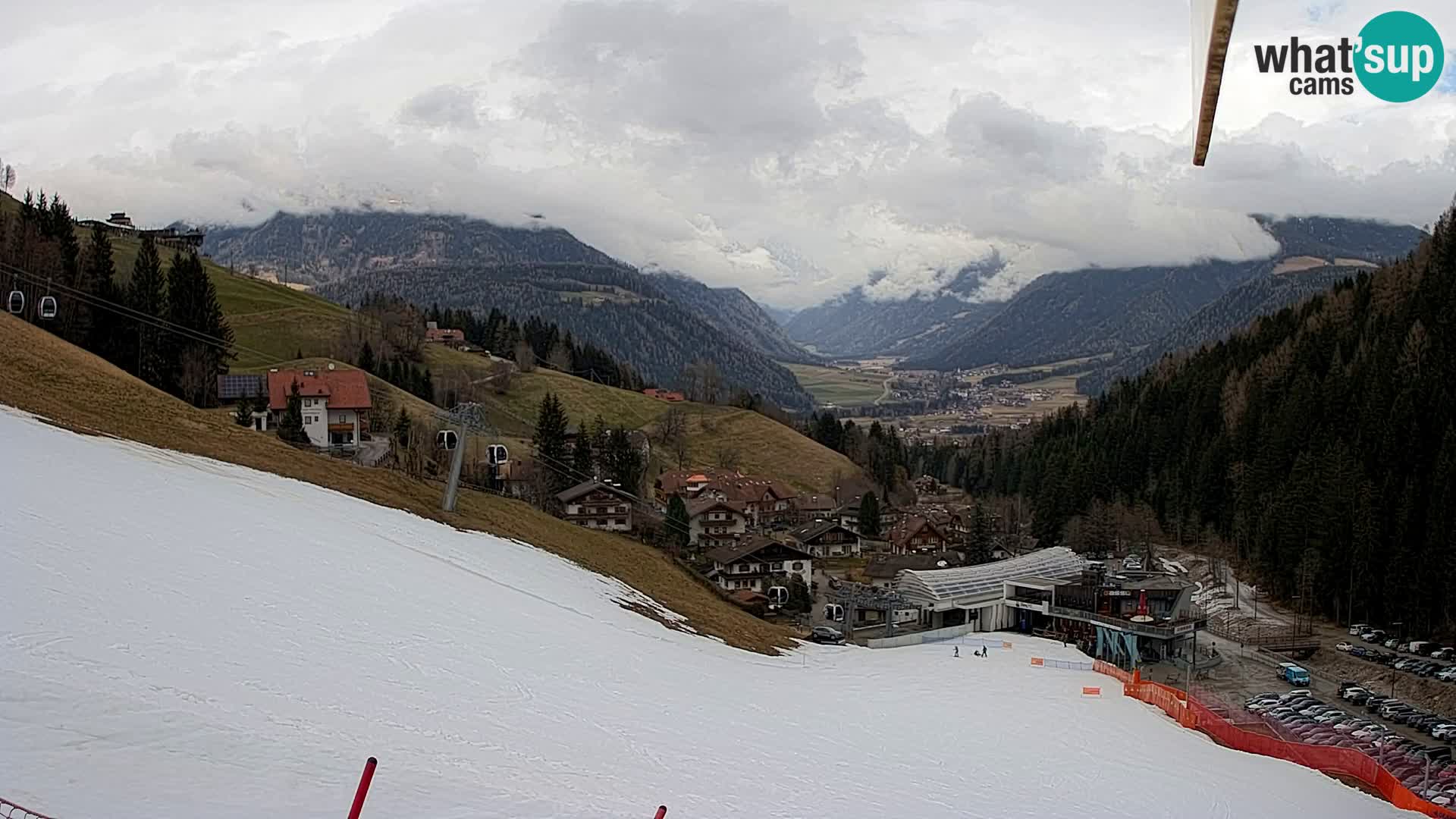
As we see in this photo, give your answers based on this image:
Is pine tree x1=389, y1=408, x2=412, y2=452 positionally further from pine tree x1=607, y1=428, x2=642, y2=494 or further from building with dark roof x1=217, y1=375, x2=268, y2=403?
pine tree x1=607, y1=428, x2=642, y2=494

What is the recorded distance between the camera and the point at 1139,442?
9906cm

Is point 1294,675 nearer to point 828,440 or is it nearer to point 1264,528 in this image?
point 1264,528

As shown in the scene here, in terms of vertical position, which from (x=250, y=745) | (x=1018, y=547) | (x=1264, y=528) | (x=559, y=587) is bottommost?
(x=1018, y=547)

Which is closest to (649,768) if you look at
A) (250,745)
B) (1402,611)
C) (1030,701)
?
(250,745)

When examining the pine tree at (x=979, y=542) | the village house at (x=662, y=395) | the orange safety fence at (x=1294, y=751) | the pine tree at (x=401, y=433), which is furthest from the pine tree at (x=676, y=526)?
the village house at (x=662, y=395)

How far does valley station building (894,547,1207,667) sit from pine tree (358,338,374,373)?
6471 centimetres

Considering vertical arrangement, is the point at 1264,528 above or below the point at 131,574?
below

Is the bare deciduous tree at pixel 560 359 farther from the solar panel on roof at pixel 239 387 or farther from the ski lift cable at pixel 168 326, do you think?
the solar panel on roof at pixel 239 387

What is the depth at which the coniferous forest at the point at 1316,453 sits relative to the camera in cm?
5272

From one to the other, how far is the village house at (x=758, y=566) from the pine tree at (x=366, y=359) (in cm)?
5111

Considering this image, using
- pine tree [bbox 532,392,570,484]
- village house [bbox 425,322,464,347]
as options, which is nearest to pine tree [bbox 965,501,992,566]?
pine tree [bbox 532,392,570,484]

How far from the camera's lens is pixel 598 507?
225 feet

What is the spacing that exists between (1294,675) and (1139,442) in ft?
201

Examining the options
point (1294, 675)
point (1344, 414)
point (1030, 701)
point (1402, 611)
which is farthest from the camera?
point (1344, 414)
